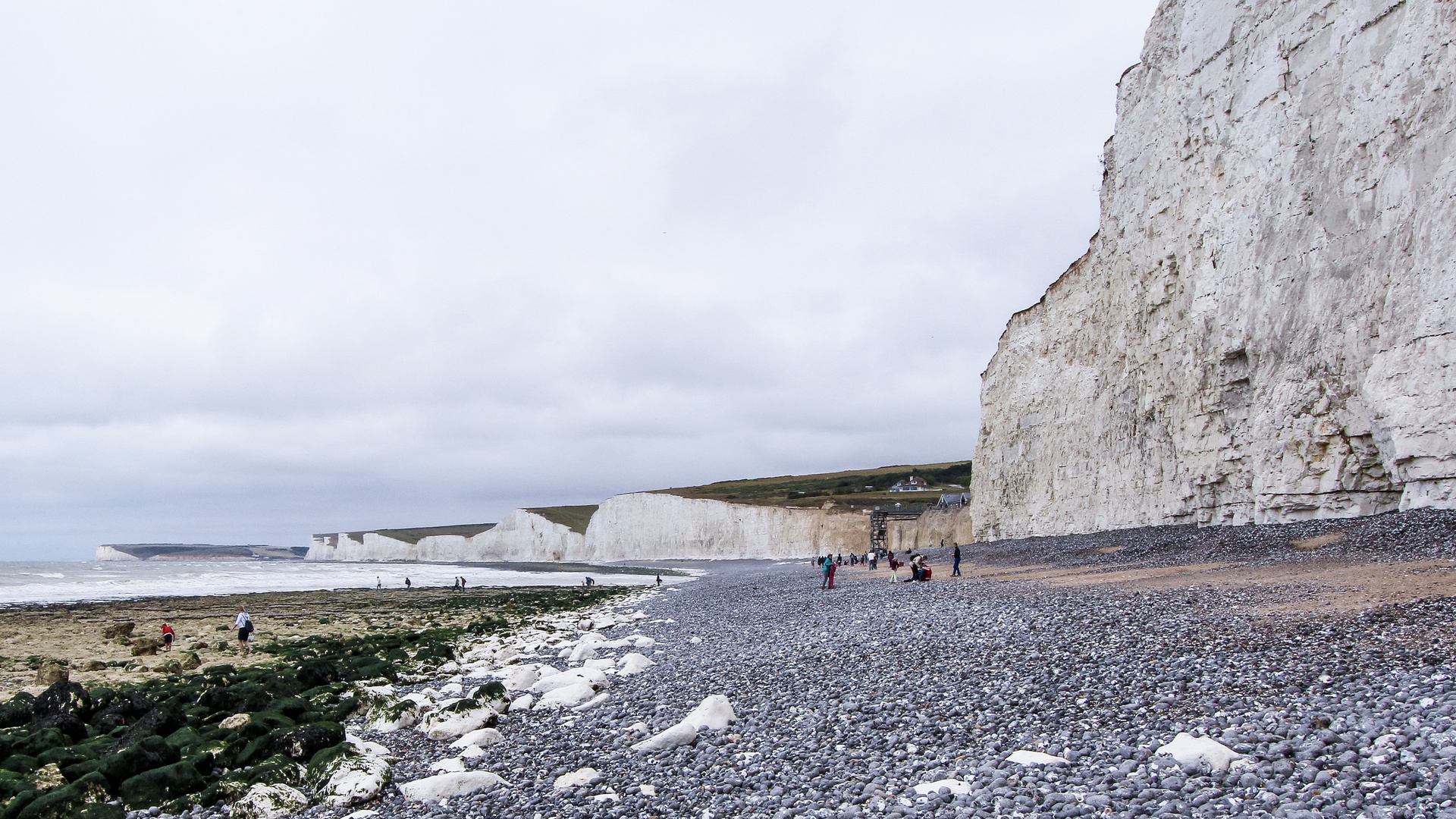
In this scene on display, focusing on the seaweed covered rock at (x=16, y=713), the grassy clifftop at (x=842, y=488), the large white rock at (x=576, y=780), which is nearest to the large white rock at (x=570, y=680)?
the large white rock at (x=576, y=780)

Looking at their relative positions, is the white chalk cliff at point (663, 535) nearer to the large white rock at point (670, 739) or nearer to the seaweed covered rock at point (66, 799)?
the large white rock at point (670, 739)

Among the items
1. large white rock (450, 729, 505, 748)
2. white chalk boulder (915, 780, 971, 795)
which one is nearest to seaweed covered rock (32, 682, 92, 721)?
large white rock (450, 729, 505, 748)

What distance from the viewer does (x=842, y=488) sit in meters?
98.8

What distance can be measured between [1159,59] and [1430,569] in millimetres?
22452

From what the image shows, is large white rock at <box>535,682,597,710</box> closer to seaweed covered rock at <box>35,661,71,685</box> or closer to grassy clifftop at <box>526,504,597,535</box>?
seaweed covered rock at <box>35,661,71,685</box>

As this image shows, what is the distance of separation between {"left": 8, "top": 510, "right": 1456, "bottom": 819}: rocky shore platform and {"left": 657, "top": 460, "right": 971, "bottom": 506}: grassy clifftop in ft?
216

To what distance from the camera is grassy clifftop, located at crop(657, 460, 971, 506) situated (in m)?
82.3

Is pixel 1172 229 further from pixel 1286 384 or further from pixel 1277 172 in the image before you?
pixel 1286 384

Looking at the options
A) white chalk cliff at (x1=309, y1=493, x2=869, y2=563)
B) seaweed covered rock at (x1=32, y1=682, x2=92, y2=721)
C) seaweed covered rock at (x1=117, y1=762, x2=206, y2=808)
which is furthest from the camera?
white chalk cliff at (x1=309, y1=493, x2=869, y2=563)

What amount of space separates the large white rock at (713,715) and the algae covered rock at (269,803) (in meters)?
3.06

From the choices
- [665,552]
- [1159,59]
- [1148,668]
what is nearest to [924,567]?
[1148,668]

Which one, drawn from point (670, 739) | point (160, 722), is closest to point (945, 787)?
point (670, 739)

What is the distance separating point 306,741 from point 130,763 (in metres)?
1.35

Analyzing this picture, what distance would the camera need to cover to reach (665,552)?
3334 inches
